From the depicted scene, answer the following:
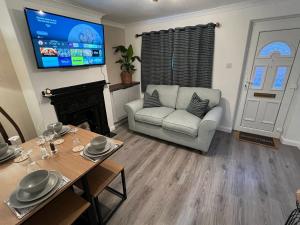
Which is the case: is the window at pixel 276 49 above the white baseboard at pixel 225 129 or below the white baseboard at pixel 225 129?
above

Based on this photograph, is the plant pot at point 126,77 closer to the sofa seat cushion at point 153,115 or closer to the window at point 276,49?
the sofa seat cushion at point 153,115

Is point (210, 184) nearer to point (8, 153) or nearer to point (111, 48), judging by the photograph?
point (8, 153)

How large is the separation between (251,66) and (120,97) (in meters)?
2.69

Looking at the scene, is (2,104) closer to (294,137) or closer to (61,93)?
(61,93)

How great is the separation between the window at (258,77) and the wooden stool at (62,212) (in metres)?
3.18

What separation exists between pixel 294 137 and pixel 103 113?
3.42 m

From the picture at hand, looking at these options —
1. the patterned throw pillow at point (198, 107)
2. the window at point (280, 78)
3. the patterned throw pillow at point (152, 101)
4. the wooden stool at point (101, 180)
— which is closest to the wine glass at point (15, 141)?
the wooden stool at point (101, 180)

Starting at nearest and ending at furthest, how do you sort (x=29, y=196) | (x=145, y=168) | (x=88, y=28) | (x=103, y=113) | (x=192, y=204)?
(x=29, y=196) < (x=192, y=204) < (x=145, y=168) < (x=88, y=28) < (x=103, y=113)

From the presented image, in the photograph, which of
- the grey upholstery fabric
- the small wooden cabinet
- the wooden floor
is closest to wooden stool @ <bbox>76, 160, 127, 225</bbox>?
the wooden floor

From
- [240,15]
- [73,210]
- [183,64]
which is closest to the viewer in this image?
[73,210]

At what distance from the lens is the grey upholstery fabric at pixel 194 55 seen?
2.87 metres

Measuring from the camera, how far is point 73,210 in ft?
3.70

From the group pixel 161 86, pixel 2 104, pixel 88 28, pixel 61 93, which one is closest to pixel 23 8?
pixel 88 28

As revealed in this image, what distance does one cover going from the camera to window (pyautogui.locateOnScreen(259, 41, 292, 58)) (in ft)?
8.02
